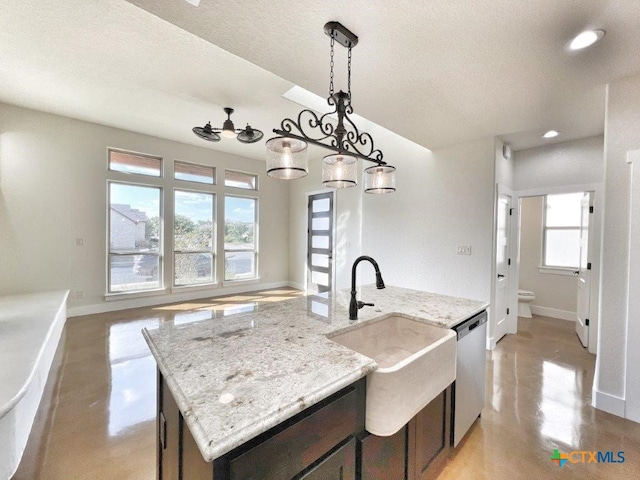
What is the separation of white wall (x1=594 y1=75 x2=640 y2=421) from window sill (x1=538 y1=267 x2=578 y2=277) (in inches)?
106

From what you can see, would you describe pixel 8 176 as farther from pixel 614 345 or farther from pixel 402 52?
pixel 614 345

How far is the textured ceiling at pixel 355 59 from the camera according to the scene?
150 centimetres

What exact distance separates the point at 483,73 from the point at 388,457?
2.49m

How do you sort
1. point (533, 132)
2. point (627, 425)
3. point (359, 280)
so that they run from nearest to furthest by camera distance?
point (627, 425)
point (533, 132)
point (359, 280)

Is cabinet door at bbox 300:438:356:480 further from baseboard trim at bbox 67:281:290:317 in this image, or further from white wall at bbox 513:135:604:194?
baseboard trim at bbox 67:281:290:317

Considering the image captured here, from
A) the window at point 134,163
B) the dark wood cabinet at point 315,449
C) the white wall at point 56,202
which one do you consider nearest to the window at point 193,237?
the window at point 134,163

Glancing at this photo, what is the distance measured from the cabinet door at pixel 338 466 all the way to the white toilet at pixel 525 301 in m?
4.68

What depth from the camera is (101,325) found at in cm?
382

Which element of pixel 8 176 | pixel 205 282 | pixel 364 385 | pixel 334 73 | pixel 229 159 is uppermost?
pixel 229 159

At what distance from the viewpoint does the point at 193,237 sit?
535cm

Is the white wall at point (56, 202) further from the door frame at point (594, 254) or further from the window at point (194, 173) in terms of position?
the door frame at point (594, 254)

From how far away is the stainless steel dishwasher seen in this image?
1.59 meters

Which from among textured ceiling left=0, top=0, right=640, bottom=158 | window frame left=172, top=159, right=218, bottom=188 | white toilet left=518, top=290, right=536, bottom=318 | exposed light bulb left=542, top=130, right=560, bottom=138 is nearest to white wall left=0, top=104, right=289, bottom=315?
window frame left=172, top=159, right=218, bottom=188

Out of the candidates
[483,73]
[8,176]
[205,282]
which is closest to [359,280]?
[205,282]
